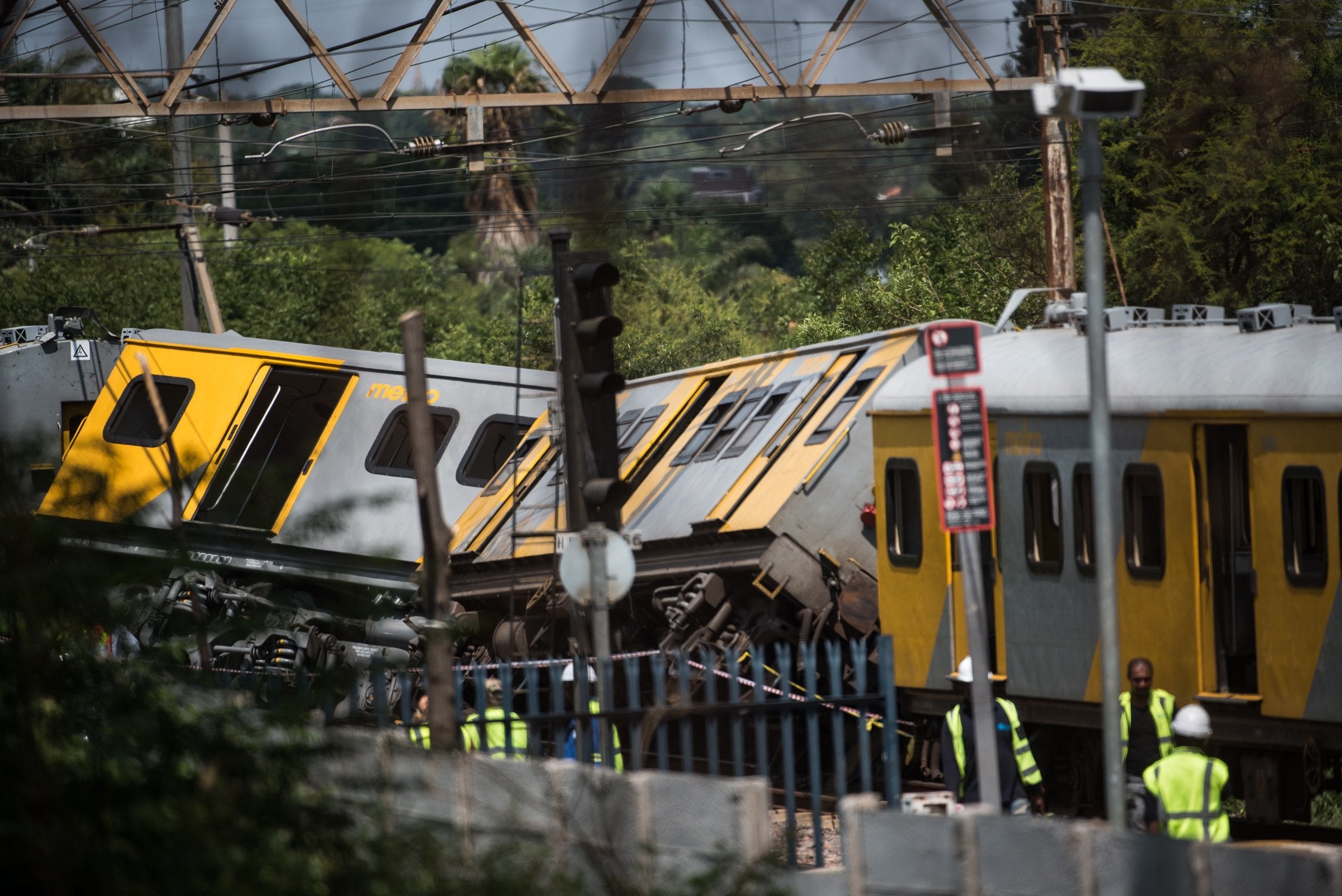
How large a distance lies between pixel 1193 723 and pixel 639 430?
9.08m

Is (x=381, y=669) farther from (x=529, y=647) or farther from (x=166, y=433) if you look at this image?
(x=529, y=647)

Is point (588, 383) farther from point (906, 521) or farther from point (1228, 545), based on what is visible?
point (1228, 545)

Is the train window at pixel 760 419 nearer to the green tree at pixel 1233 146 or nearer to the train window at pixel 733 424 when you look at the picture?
the train window at pixel 733 424

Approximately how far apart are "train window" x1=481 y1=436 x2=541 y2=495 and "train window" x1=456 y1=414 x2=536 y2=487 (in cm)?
39

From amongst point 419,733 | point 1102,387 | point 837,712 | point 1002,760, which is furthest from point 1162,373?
point 419,733

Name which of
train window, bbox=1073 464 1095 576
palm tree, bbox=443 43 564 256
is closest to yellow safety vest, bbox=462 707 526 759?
train window, bbox=1073 464 1095 576

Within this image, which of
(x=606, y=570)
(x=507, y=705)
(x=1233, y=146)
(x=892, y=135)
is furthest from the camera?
(x=1233, y=146)

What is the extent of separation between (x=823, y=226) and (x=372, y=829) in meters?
33.8

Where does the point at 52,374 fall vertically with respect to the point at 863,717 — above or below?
above

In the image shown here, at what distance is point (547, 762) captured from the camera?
724cm

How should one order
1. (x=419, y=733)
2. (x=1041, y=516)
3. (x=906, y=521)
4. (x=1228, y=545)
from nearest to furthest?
1. (x=419, y=733)
2. (x=1228, y=545)
3. (x=1041, y=516)
4. (x=906, y=521)

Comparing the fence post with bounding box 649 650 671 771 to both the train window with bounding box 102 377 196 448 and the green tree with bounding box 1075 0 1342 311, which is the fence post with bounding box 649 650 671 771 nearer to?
the train window with bounding box 102 377 196 448

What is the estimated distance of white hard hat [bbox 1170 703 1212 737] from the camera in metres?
10.7

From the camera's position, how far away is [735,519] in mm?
15211
